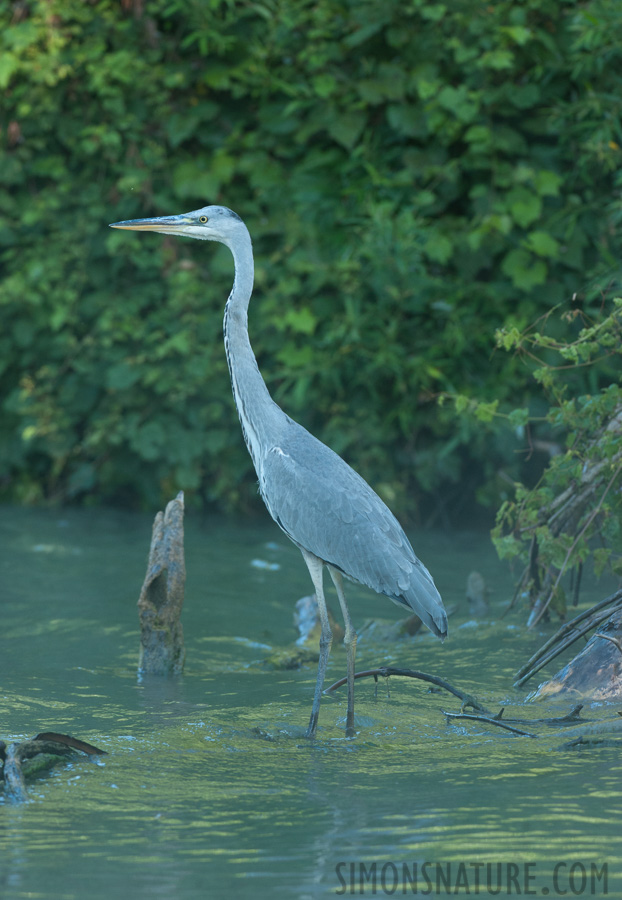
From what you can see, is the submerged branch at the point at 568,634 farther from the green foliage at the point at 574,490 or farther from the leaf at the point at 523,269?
the leaf at the point at 523,269

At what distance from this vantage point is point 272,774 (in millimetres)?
3832

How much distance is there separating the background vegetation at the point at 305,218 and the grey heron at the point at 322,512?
309 centimetres

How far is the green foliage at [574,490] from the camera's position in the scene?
5.13 metres

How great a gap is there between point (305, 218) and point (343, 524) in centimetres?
492

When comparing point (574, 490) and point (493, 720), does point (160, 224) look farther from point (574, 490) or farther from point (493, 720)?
point (493, 720)

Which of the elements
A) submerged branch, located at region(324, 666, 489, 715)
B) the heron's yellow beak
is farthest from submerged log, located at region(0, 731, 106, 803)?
the heron's yellow beak

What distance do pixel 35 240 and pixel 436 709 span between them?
653 centimetres

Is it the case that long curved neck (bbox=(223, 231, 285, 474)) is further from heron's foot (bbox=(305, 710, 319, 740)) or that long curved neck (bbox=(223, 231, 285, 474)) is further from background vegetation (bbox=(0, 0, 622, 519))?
background vegetation (bbox=(0, 0, 622, 519))

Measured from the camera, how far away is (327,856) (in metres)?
3.02

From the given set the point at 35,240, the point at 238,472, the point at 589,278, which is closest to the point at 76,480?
the point at 238,472

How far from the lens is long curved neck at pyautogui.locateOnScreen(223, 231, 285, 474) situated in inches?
205

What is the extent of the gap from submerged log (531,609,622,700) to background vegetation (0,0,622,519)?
11.2ft

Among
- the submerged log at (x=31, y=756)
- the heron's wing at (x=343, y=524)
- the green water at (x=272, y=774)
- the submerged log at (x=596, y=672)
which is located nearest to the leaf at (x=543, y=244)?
the green water at (x=272, y=774)

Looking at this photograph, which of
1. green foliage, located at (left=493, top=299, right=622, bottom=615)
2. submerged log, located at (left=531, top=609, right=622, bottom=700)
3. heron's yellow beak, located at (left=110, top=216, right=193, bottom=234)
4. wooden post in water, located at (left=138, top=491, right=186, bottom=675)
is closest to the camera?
submerged log, located at (left=531, top=609, right=622, bottom=700)
